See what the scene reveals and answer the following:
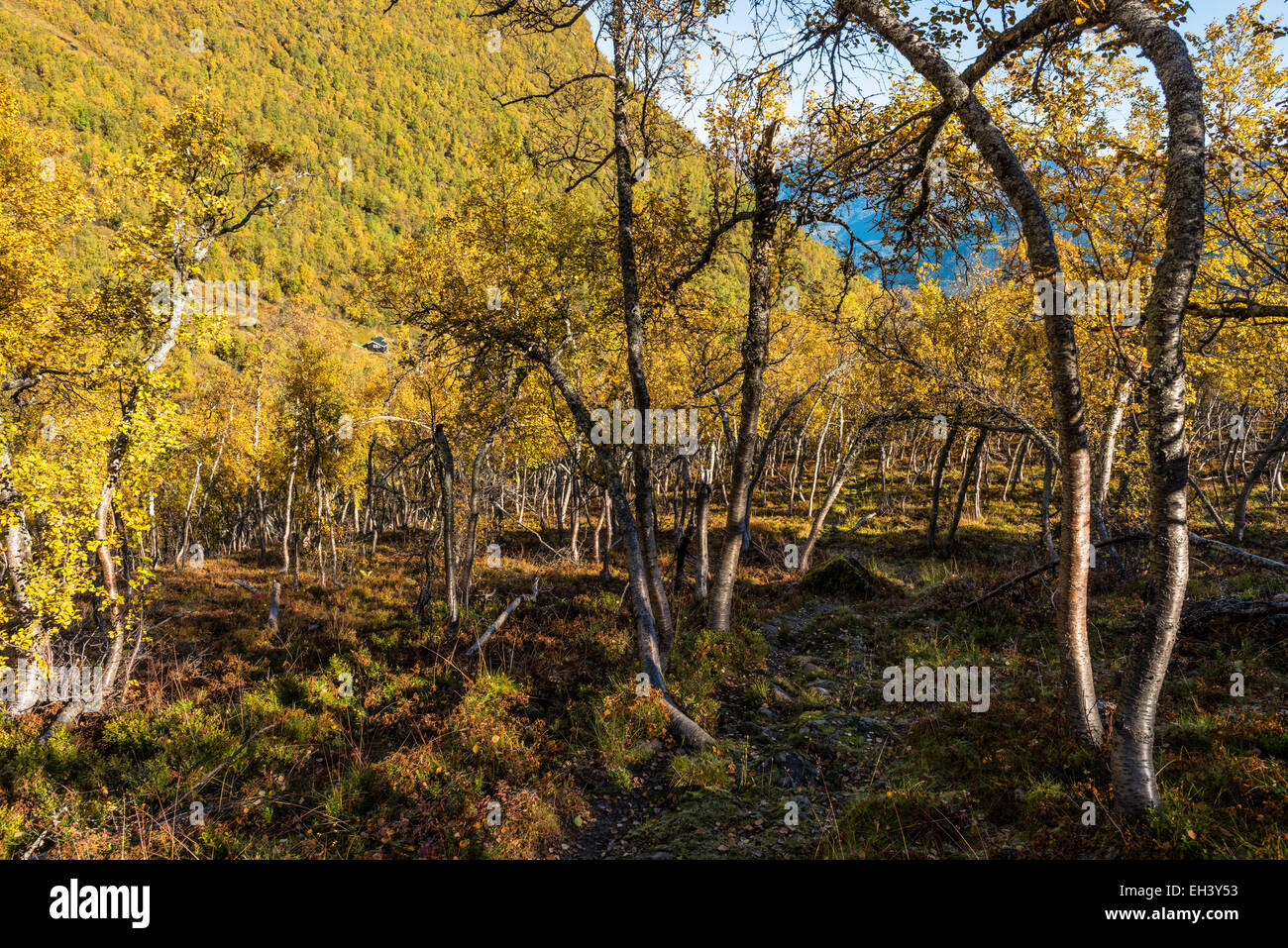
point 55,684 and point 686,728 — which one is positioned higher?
point 686,728

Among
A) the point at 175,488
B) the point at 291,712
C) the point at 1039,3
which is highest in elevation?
the point at 1039,3

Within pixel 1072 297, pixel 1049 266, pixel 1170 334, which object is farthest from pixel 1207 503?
pixel 1170 334

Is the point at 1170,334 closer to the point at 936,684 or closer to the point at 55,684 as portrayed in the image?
the point at 936,684

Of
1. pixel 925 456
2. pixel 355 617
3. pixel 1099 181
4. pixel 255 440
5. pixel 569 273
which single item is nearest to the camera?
pixel 1099 181

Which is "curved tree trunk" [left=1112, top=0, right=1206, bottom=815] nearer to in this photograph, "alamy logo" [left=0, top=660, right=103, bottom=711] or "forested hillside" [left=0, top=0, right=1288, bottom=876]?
"forested hillside" [left=0, top=0, right=1288, bottom=876]

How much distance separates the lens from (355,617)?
1623 centimetres

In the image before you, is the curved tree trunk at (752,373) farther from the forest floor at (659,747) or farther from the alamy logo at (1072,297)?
the alamy logo at (1072,297)

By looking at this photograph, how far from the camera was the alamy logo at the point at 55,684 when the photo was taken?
10.7 meters

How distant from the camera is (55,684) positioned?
11.2 meters

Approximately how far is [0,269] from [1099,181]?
1931 cm

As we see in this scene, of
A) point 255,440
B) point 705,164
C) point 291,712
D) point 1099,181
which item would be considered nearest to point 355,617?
point 291,712
